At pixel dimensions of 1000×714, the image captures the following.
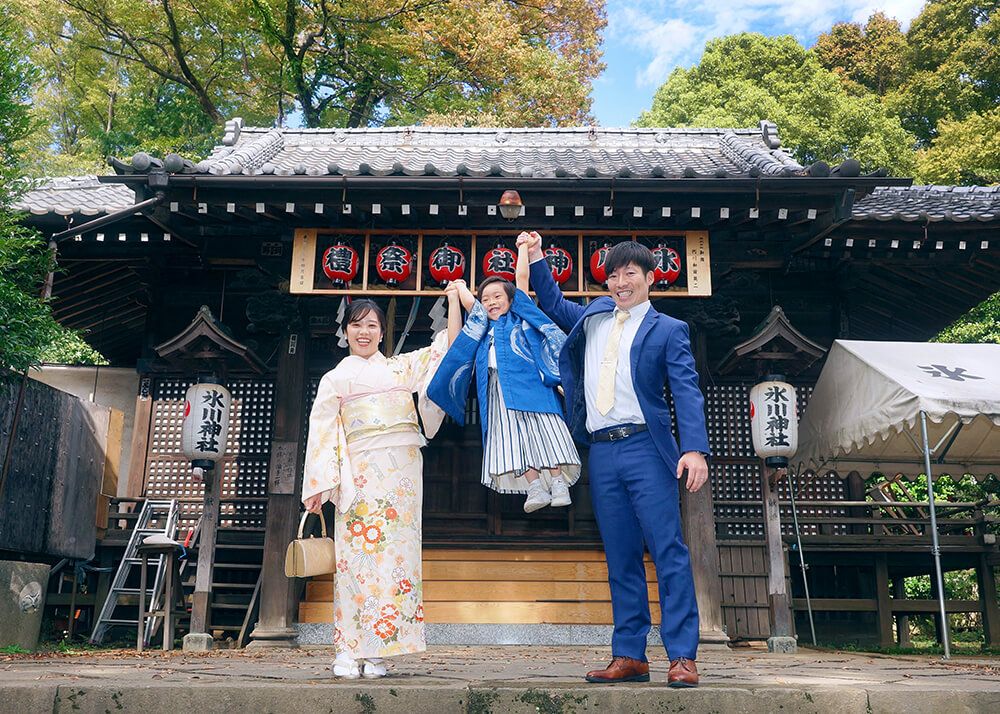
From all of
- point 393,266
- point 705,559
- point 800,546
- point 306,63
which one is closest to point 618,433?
point 393,266

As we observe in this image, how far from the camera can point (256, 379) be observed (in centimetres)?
1065

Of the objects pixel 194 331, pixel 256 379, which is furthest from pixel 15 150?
pixel 256 379

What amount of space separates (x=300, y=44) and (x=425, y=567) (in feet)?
58.9

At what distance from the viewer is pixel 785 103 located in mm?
26609

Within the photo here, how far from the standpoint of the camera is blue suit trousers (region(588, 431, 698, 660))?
4.55 metres

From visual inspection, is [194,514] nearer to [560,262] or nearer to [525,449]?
[560,262]

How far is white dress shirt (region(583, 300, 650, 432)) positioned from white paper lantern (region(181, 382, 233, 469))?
17.2ft

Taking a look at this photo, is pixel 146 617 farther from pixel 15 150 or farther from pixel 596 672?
pixel 596 672

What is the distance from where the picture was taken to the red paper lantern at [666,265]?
29.7ft

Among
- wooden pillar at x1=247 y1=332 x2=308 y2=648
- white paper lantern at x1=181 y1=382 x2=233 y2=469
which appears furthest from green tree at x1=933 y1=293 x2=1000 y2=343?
white paper lantern at x1=181 y1=382 x2=233 y2=469

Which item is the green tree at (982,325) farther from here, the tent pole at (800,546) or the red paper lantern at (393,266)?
the red paper lantern at (393,266)

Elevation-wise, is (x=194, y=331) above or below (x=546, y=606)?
above

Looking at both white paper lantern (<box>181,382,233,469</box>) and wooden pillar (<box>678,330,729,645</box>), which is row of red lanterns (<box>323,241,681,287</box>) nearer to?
white paper lantern (<box>181,382,233,469</box>)

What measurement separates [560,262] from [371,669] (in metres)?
5.19
